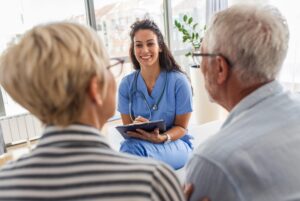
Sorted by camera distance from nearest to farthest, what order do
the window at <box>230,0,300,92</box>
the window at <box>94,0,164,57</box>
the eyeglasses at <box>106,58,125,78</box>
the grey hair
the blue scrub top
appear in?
the eyeglasses at <box>106,58,125,78</box> → the grey hair → the blue scrub top → the window at <box>230,0,300,92</box> → the window at <box>94,0,164,57</box>

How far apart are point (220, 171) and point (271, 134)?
178mm

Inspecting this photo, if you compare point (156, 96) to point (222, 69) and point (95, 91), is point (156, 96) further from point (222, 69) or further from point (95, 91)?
point (95, 91)

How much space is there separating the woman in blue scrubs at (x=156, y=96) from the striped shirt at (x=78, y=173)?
4.07 ft

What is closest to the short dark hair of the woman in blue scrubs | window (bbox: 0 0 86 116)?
the woman in blue scrubs

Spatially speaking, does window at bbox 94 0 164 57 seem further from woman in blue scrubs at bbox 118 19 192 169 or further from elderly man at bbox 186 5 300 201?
elderly man at bbox 186 5 300 201

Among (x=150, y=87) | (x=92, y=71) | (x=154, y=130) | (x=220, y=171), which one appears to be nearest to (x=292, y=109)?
(x=220, y=171)

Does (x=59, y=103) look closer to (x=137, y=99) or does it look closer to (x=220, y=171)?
(x=220, y=171)

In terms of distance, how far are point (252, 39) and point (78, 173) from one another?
24.5 inches

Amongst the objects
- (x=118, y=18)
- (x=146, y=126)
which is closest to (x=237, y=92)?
(x=146, y=126)

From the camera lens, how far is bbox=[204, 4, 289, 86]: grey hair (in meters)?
0.89

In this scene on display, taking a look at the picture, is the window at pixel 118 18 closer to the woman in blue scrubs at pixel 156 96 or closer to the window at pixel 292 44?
the window at pixel 292 44

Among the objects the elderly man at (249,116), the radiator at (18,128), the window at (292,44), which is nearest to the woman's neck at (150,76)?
the elderly man at (249,116)

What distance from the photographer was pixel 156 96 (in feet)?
6.78

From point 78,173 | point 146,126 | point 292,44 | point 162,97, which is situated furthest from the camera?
point 292,44
